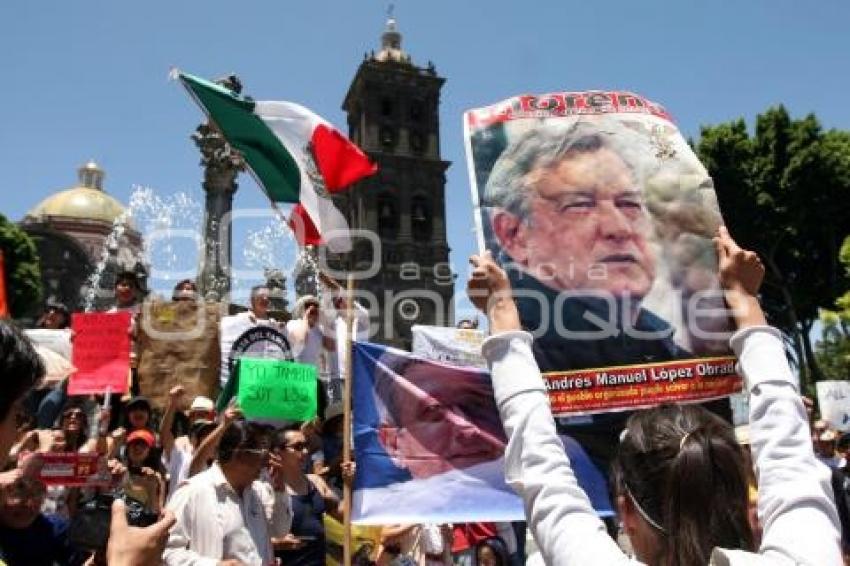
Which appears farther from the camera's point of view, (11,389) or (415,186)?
(415,186)

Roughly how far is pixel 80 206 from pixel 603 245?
80.6m

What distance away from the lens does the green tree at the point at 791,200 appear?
29672mm

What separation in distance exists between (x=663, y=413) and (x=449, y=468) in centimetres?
306

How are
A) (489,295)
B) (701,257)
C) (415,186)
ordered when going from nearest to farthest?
1. (489,295)
2. (701,257)
3. (415,186)

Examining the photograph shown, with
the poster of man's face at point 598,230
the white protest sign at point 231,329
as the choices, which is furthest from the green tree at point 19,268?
the poster of man's face at point 598,230

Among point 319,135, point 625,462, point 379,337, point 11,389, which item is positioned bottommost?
point 625,462

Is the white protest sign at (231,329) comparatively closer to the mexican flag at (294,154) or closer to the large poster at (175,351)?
the large poster at (175,351)

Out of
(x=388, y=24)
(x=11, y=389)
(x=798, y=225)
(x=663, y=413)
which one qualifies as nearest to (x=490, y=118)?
(x=663, y=413)

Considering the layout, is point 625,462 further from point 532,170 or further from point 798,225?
point 798,225

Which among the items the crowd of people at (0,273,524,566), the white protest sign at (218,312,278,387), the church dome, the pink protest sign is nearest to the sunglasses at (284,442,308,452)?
the crowd of people at (0,273,524,566)

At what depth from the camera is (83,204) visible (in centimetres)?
7612

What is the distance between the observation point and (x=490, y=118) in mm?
4258

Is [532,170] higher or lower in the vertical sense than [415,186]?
lower

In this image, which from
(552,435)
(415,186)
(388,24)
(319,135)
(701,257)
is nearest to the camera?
(552,435)
